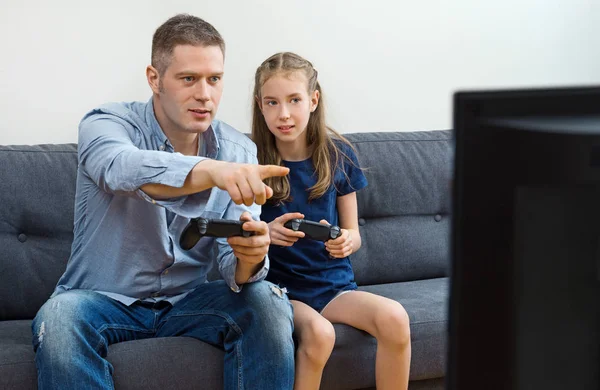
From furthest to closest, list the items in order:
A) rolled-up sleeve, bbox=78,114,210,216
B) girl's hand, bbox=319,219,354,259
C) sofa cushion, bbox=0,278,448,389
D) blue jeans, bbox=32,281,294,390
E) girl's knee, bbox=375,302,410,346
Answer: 1. girl's hand, bbox=319,219,354,259
2. girl's knee, bbox=375,302,410,346
3. sofa cushion, bbox=0,278,448,389
4. blue jeans, bbox=32,281,294,390
5. rolled-up sleeve, bbox=78,114,210,216

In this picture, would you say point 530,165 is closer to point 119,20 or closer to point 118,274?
point 118,274

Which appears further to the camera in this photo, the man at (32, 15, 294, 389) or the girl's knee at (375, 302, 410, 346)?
the girl's knee at (375, 302, 410, 346)

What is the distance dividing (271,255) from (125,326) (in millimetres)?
516

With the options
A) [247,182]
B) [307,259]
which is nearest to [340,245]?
[307,259]

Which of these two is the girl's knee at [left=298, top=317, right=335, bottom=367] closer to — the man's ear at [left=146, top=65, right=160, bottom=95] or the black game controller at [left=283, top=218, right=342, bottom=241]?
the black game controller at [left=283, top=218, right=342, bottom=241]

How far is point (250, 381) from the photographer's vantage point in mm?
1747

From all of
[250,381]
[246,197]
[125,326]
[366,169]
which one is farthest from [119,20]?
[246,197]

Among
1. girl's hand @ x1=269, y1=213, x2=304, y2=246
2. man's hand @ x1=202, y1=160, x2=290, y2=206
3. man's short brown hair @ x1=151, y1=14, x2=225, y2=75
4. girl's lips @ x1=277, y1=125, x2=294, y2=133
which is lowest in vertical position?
girl's hand @ x1=269, y1=213, x2=304, y2=246

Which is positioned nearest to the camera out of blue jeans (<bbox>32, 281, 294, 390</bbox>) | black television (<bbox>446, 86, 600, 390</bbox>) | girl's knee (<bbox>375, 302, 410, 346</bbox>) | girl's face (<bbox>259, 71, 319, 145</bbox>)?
black television (<bbox>446, 86, 600, 390</bbox>)

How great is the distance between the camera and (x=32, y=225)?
7.20 ft

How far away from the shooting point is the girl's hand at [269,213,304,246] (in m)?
1.96

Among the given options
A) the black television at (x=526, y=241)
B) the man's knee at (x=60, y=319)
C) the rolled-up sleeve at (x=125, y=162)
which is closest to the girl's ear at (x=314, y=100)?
the rolled-up sleeve at (x=125, y=162)

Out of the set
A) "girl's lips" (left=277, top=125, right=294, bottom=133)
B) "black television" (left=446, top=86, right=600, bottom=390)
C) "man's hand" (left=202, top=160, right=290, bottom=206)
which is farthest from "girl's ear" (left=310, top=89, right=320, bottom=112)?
"black television" (left=446, top=86, right=600, bottom=390)

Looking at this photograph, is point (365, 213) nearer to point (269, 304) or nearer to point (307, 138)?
point (307, 138)
